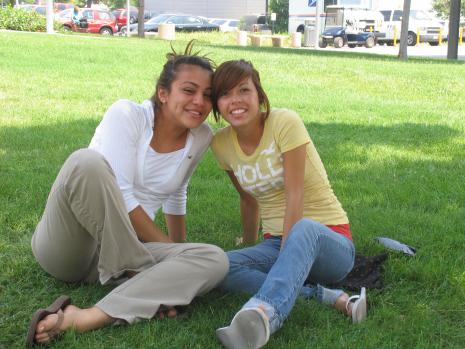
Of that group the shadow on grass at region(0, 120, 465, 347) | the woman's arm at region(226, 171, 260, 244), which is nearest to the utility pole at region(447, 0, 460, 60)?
the shadow on grass at region(0, 120, 465, 347)

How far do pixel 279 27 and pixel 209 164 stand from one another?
4451cm

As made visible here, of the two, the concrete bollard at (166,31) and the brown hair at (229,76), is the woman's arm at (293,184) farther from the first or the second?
the concrete bollard at (166,31)

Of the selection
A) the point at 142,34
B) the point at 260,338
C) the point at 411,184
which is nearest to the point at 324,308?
the point at 260,338

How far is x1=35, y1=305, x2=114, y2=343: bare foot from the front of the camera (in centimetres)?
258

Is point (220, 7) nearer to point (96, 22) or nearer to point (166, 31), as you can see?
point (96, 22)

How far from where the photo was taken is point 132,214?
9.92 ft

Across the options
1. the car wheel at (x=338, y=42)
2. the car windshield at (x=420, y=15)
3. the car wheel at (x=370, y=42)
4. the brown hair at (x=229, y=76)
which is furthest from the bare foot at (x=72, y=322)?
the car windshield at (x=420, y=15)

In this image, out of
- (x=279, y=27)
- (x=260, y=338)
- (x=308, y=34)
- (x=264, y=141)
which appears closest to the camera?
(x=260, y=338)

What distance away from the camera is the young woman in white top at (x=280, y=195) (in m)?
2.87

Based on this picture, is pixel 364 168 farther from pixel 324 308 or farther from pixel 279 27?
pixel 279 27

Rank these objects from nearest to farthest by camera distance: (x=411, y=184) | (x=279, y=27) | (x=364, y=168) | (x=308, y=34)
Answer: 1. (x=411, y=184)
2. (x=364, y=168)
3. (x=308, y=34)
4. (x=279, y=27)

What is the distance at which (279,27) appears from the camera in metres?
48.9

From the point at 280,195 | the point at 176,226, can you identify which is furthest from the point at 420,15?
the point at 280,195

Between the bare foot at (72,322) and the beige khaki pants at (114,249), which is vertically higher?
the beige khaki pants at (114,249)
